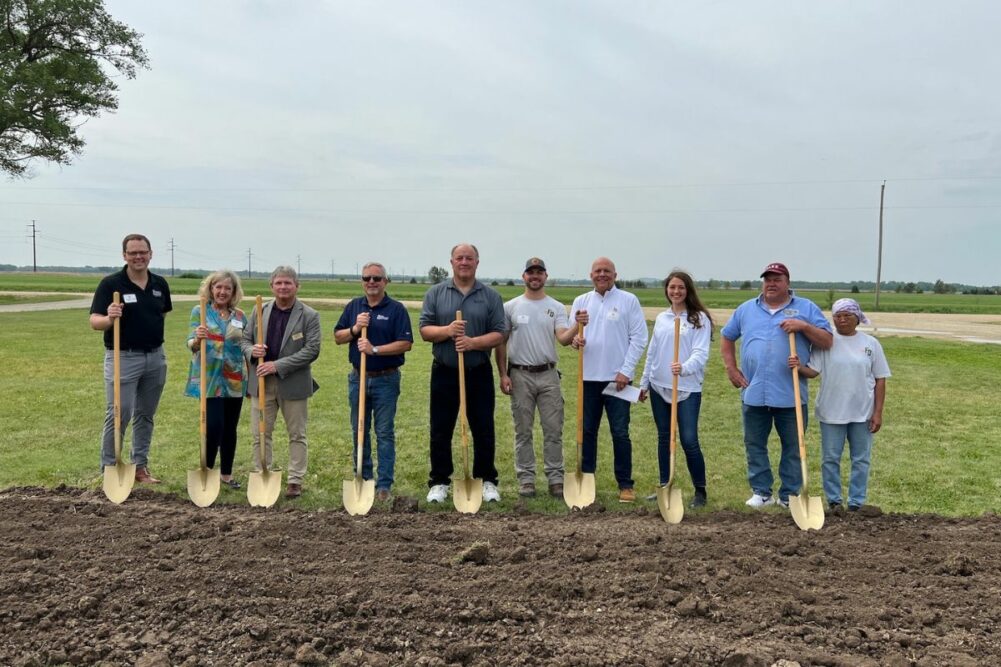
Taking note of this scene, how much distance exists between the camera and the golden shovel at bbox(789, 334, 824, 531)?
490cm

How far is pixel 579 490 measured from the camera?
5.65 metres

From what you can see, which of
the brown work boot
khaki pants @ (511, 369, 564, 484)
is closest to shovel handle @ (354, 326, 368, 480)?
khaki pants @ (511, 369, 564, 484)

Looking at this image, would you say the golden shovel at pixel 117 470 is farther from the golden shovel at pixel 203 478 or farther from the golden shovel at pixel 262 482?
the golden shovel at pixel 262 482

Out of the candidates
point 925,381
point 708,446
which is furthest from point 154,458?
point 925,381

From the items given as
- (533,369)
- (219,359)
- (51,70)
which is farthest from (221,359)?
(51,70)

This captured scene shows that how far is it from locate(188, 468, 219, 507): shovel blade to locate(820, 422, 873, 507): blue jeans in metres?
4.89

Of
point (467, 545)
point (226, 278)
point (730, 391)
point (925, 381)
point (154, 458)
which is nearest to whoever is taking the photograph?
point (467, 545)

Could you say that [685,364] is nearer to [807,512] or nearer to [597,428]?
[597,428]

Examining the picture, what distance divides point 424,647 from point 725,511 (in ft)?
9.83

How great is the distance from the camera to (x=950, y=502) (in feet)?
19.8

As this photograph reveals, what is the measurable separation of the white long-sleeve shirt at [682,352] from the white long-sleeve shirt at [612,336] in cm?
16

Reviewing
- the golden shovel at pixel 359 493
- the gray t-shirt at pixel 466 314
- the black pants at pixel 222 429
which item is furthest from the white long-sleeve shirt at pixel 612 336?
the black pants at pixel 222 429

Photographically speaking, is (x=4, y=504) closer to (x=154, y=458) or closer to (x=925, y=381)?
(x=154, y=458)

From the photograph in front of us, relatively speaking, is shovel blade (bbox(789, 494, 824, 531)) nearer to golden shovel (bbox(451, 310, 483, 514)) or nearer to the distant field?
golden shovel (bbox(451, 310, 483, 514))
